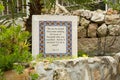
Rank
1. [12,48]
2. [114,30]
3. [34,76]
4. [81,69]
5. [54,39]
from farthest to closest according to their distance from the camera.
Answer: [114,30] → [54,39] → [81,69] → [12,48] → [34,76]

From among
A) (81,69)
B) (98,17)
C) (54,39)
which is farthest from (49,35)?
(98,17)

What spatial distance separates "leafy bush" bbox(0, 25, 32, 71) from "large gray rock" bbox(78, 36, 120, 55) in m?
2.90

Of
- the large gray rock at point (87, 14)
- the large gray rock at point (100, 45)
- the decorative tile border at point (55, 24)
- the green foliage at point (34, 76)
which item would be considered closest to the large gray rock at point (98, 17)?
the large gray rock at point (87, 14)

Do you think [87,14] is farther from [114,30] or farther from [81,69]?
[81,69]

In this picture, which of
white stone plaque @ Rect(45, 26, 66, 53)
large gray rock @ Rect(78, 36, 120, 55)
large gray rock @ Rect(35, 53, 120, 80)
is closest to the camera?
large gray rock @ Rect(35, 53, 120, 80)

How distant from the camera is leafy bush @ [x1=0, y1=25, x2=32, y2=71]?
11.4 feet

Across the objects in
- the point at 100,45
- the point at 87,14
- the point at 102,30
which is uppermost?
the point at 87,14

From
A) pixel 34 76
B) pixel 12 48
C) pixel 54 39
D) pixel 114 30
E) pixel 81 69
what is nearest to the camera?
pixel 34 76

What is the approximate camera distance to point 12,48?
3566mm

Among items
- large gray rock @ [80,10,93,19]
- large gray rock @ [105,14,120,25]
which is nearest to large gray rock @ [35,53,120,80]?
large gray rock @ [105,14,120,25]

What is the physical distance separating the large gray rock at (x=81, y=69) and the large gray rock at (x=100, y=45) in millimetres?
2231

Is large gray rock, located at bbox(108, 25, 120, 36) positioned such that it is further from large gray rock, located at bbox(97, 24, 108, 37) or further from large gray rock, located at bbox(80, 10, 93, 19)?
large gray rock, located at bbox(80, 10, 93, 19)

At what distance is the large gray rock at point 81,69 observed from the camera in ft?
12.0

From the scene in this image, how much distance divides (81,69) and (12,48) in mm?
688
